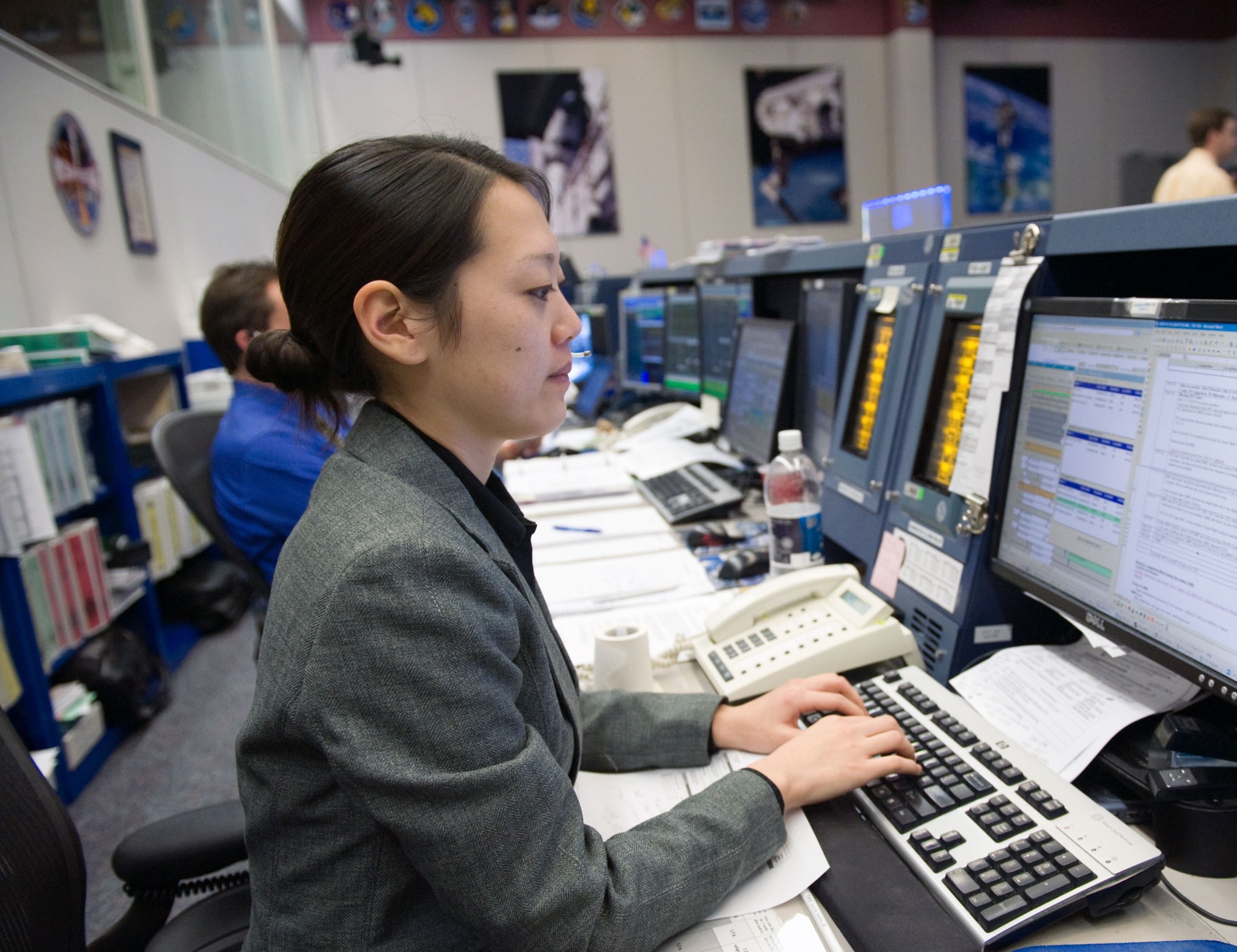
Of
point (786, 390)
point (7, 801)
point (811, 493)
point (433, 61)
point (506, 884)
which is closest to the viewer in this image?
point (506, 884)

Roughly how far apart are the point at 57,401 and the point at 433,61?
4.86 metres

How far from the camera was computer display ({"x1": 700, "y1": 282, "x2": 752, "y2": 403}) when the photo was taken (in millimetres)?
2289

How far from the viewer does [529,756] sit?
0.63 m

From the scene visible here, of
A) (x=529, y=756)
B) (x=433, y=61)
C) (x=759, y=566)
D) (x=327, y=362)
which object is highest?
(x=433, y=61)

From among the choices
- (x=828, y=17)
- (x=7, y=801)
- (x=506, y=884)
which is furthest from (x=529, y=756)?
(x=828, y=17)

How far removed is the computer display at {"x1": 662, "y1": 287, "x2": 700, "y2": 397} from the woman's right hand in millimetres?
1923

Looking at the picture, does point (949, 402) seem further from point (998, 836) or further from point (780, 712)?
point (998, 836)

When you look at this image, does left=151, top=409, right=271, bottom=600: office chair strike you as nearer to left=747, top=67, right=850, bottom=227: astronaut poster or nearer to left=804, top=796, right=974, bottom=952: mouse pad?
left=804, top=796, right=974, bottom=952: mouse pad

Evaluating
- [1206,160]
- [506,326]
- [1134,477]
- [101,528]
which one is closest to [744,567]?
[1134,477]

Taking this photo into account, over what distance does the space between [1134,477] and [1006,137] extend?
7.33 meters

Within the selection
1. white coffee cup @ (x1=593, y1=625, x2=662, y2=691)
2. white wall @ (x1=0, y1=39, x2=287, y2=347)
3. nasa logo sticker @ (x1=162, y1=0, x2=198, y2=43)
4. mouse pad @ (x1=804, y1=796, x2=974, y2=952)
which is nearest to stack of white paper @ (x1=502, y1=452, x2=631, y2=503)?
white coffee cup @ (x1=593, y1=625, x2=662, y2=691)

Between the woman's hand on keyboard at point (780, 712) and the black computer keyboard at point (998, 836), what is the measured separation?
0.08 meters

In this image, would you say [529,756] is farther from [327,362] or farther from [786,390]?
[786,390]

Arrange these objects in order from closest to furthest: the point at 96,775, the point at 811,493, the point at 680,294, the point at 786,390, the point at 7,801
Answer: the point at 7,801 < the point at 811,493 < the point at 786,390 < the point at 96,775 < the point at 680,294
